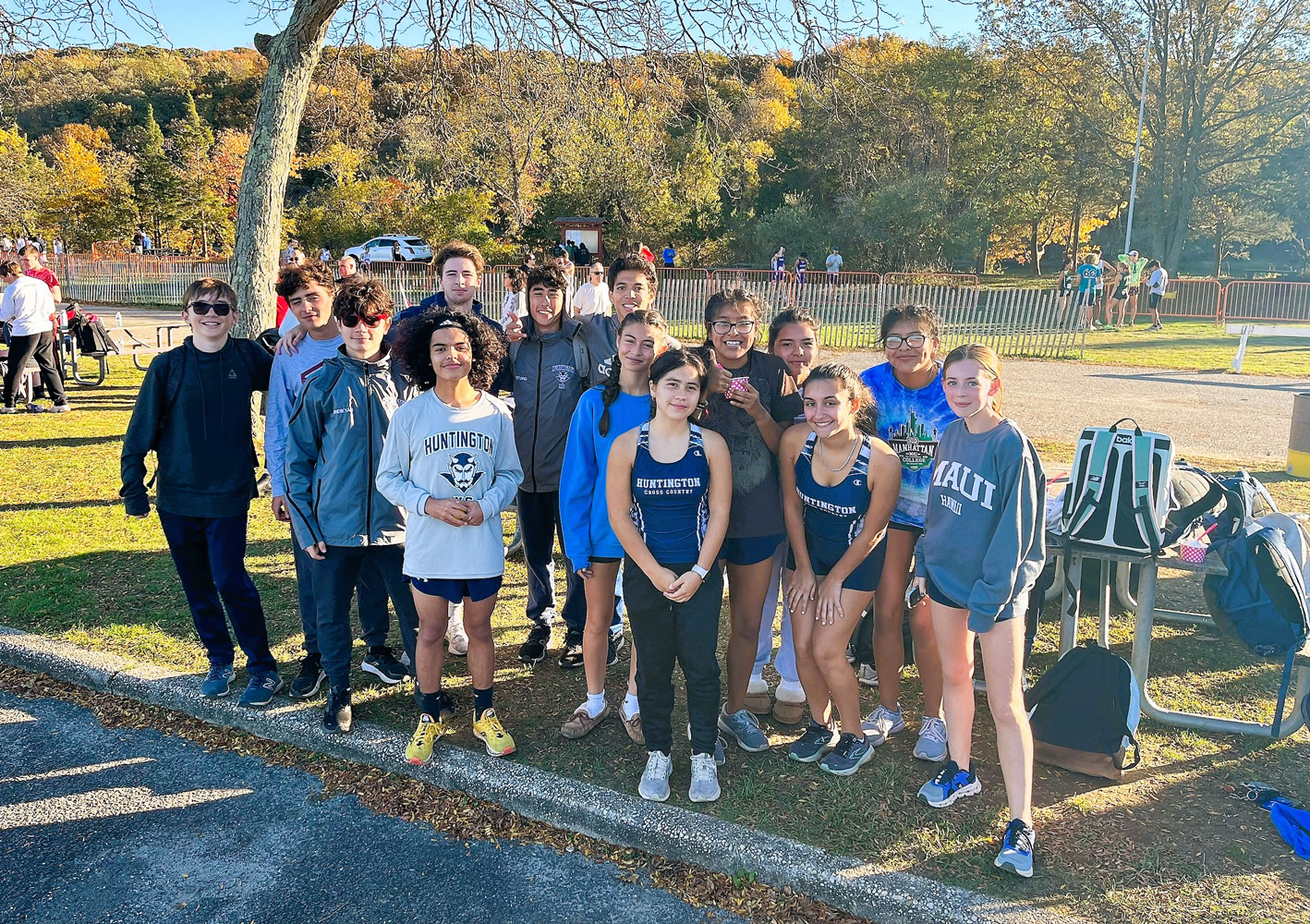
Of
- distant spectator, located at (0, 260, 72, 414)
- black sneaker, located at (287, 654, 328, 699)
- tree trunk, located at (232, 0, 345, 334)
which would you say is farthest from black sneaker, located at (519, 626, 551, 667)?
distant spectator, located at (0, 260, 72, 414)

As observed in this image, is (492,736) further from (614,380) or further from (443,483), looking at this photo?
(614,380)

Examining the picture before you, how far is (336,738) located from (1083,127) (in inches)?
1616

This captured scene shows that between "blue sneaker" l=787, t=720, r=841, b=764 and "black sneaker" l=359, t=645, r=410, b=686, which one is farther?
"black sneaker" l=359, t=645, r=410, b=686

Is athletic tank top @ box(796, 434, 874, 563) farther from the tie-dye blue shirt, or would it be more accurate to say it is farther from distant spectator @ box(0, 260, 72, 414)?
distant spectator @ box(0, 260, 72, 414)

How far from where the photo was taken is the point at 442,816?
357 centimetres

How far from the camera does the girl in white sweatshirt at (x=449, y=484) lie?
370cm

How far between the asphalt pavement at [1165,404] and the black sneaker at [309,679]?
22.5ft

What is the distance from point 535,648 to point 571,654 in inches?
8.0

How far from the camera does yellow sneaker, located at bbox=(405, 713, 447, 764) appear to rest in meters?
3.80

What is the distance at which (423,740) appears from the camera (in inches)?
151

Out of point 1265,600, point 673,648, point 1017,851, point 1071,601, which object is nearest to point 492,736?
point 673,648

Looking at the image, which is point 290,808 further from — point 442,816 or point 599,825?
point 599,825

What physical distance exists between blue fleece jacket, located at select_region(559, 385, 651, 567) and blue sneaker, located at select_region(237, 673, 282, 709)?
1.68m

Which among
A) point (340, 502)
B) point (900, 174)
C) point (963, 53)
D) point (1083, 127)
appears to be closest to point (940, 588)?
point (340, 502)
